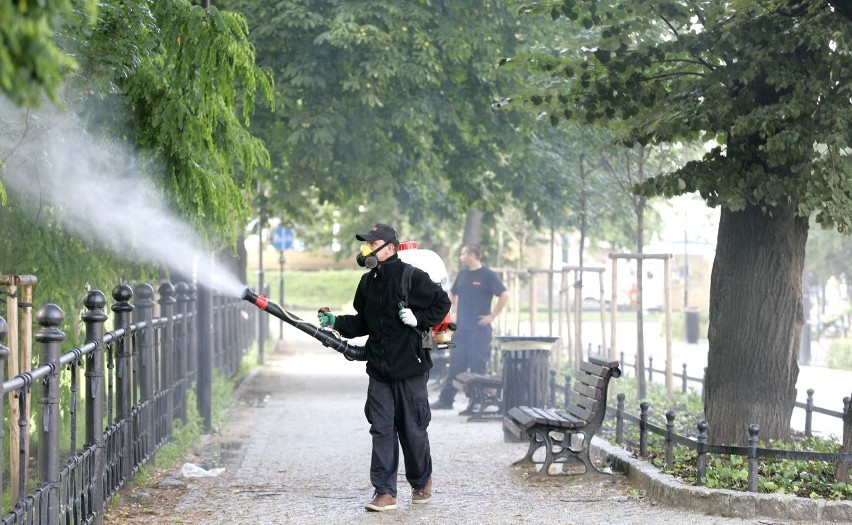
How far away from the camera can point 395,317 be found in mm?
8820

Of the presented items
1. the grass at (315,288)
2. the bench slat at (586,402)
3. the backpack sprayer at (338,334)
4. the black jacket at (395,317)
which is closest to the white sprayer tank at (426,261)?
the backpack sprayer at (338,334)

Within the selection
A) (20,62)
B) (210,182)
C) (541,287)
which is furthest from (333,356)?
(541,287)

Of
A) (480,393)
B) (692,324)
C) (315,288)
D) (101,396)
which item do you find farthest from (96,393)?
(315,288)

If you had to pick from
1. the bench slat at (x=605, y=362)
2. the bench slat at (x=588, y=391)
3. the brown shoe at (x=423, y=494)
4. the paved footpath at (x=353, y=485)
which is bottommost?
the paved footpath at (x=353, y=485)

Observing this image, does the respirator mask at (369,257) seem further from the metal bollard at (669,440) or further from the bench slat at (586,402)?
the bench slat at (586,402)

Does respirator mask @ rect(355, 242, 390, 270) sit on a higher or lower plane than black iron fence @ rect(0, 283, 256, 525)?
higher

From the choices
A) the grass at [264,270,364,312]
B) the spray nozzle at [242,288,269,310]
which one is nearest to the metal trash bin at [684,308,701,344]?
the grass at [264,270,364,312]

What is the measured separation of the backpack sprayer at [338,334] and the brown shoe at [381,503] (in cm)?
92

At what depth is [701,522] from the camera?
796cm

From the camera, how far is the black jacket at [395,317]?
880cm

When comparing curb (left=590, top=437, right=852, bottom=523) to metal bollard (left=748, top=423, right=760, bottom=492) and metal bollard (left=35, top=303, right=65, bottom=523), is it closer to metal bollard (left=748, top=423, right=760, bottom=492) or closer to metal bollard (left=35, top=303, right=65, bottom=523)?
metal bollard (left=748, top=423, right=760, bottom=492)

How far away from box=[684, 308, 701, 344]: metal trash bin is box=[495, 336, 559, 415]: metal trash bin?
77.1ft

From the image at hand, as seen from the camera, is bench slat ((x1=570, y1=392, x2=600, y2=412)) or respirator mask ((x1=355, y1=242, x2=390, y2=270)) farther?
bench slat ((x1=570, y1=392, x2=600, y2=412))

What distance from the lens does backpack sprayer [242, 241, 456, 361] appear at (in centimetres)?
883
